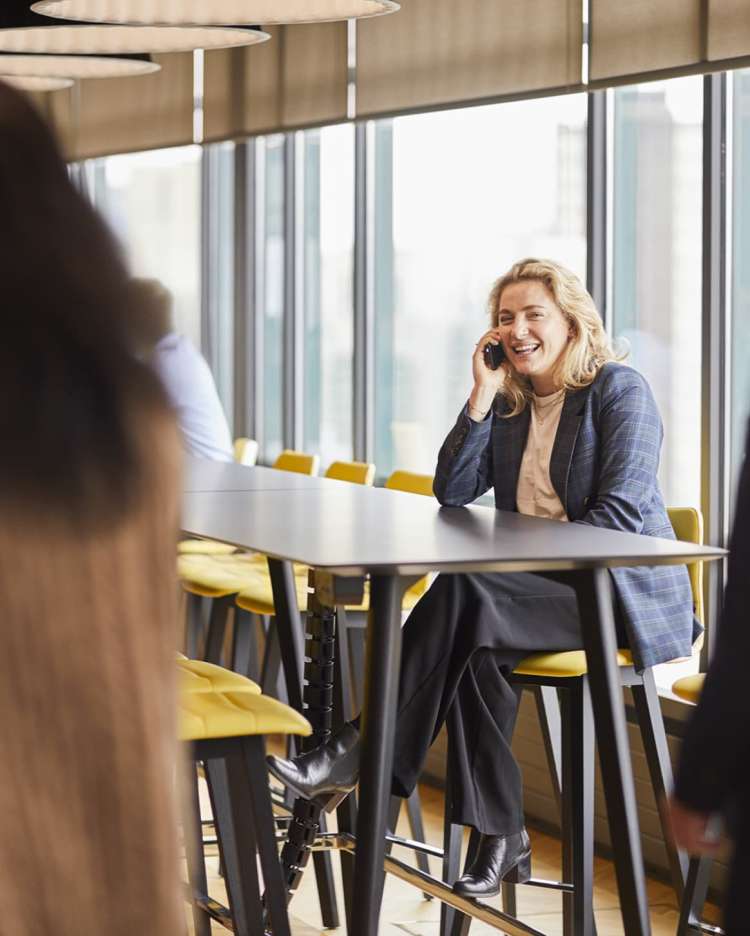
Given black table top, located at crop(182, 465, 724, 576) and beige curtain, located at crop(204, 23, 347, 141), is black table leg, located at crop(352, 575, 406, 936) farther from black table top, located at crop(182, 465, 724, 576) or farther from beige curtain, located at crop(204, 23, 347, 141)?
beige curtain, located at crop(204, 23, 347, 141)

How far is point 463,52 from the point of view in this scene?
177 inches

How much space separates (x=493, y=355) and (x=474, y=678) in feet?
2.63

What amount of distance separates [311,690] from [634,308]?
1728 mm

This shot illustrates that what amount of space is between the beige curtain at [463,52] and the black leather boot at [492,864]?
7.16 feet

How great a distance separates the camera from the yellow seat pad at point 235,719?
7.13 feet

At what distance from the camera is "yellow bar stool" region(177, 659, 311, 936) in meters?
2.21

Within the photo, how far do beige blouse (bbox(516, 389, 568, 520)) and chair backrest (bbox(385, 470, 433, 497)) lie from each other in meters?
0.45

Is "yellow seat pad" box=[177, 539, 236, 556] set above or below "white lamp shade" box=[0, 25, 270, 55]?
below


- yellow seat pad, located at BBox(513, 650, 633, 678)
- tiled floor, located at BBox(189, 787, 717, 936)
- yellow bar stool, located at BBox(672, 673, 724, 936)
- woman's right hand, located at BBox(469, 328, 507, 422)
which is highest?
woman's right hand, located at BBox(469, 328, 507, 422)

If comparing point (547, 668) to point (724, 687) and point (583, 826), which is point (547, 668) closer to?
point (583, 826)

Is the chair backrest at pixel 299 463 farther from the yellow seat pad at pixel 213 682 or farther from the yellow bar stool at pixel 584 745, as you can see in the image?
the yellow seat pad at pixel 213 682

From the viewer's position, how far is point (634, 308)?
13.7 ft

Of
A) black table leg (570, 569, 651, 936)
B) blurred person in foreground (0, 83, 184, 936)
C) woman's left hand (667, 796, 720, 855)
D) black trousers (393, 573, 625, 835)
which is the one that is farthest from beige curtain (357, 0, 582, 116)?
blurred person in foreground (0, 83, 184, 936)

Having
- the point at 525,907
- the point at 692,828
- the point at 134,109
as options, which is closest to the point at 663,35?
the point at 525,907
